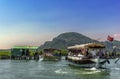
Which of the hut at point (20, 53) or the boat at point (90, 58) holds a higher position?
the hut at point (20, 53)

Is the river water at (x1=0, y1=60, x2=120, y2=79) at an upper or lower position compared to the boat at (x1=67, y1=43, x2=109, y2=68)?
lower

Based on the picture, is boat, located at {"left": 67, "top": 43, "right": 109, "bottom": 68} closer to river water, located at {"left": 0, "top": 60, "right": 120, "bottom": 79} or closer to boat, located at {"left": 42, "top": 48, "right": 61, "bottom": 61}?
river water, located at {"left": 0, "top": 60, "right": 120, "bottom": 79}

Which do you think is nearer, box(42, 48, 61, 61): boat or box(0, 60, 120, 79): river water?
box(0, 60, 120, 79): river water

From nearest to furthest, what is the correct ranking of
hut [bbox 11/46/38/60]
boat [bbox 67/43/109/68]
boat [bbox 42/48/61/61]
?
boat [bbox 67/43/109/68], boat [bbox 42/48/61/61], hut [bbox 11/46/38/60]

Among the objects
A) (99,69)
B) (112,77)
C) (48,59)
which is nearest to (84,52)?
(99,69)

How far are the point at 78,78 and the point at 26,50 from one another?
62672 millimetres

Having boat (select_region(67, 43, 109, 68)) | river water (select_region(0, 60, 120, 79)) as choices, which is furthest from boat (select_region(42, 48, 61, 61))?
boat (select_region(67, 43, 109, 68))

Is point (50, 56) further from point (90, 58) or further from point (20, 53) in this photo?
point (90, 58)

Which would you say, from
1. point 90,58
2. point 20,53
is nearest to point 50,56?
point 20,53

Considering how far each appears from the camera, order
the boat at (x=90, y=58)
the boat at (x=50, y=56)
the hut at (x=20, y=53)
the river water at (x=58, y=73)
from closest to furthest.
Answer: the river water at (x=58, y=73) < the boat at (x=90, y=58) < the boat at (x=50, y=56) < the hut at (x=20, y=53)

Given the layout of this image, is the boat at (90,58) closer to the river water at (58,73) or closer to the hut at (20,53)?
the river water at (58,73)

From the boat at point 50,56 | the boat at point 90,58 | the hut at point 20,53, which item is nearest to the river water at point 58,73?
the boat at point 90,58

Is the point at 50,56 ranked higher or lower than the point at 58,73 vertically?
higher

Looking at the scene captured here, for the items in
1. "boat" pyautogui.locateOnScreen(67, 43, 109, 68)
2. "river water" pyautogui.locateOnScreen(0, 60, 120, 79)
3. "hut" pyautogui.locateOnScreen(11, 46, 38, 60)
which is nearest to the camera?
"river water" pyautogui.locateOnScreen(0, 60, 120, 79)
